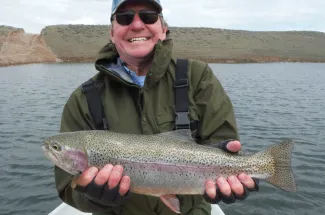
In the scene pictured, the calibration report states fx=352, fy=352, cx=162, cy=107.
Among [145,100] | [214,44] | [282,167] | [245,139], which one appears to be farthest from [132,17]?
[214,44]

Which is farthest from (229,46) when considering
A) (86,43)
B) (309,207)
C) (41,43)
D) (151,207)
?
(151,207)

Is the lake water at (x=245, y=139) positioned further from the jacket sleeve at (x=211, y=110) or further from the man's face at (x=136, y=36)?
the man's face at (x=136, y=36)

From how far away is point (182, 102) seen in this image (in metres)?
3.37

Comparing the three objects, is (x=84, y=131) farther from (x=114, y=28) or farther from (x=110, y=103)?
(x=114, y=28)

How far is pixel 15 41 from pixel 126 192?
69.9 meters

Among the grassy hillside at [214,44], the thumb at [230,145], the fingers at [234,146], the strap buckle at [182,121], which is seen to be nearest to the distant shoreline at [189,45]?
the grassy hillside at [214,44]

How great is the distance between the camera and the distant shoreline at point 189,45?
204 ft

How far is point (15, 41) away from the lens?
6600 centimetres

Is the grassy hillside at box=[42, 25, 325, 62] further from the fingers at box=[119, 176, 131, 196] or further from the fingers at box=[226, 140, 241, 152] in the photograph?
the fingers at box=[119, 176, 131, 196]

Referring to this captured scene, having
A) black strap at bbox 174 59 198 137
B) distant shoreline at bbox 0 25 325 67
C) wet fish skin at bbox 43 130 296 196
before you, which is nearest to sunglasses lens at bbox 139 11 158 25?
black strap at bbox 174 59 198 137

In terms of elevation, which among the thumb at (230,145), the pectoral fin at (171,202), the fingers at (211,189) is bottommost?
the pectoral fin at (171,202)

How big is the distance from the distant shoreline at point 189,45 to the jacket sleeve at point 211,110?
182ft

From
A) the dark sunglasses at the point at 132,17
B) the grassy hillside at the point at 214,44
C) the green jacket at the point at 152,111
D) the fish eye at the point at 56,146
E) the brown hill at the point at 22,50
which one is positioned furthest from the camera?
the grassy hillside at the point at 214,44

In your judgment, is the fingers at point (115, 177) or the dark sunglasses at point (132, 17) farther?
the dark sunglasses at point (132, 17)
